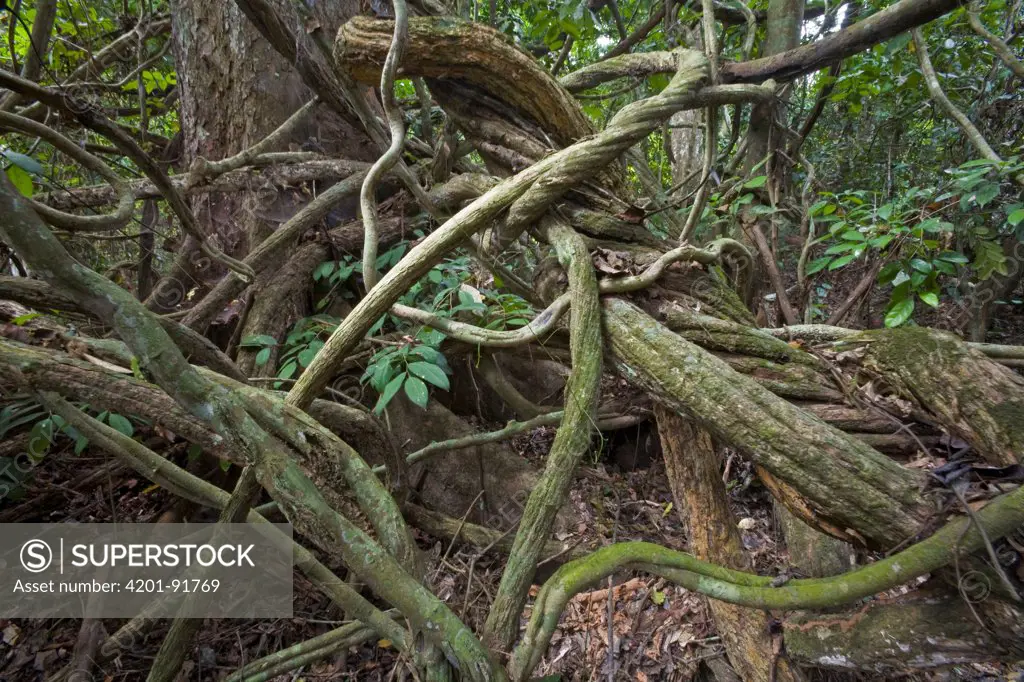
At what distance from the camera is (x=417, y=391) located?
148 cm

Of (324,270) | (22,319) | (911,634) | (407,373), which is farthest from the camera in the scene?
(324,270)

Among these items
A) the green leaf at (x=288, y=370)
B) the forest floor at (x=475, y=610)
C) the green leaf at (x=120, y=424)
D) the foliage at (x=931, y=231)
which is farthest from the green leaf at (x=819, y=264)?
the green leaf at (x=120, y=424)

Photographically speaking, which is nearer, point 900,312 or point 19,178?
point 19,178

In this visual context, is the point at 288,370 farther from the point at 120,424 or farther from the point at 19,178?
the point at 19,178

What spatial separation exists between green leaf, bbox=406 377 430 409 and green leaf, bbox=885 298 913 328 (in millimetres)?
1508

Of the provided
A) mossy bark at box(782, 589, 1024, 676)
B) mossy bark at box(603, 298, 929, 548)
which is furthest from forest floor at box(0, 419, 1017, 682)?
mossy bark at box(603, 298, 929, 548)

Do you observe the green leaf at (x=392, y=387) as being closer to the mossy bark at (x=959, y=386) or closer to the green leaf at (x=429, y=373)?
the green leaf at (x=429, y=373)

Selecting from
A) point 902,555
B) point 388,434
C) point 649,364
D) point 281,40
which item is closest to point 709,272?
point 649,364

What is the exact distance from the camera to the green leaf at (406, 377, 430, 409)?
4.80ft

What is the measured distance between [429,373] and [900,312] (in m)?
1.53

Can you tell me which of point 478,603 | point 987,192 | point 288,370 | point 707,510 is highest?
point 987,192

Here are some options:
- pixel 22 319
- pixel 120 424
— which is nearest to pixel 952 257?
pixel 120 424

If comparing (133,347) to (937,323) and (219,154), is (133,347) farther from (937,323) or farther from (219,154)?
(937,323)

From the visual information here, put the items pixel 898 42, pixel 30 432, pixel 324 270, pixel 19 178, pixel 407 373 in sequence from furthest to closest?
1. pixel 324 270
2. pixel 898 42
3. pixel 30 432
4. pixel 407 373
5. pixel 19 178
